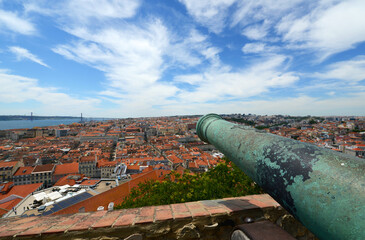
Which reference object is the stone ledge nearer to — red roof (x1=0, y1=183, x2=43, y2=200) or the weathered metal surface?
the weathered metal surface

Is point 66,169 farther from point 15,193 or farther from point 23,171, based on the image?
point 15,193

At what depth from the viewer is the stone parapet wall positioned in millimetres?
1413

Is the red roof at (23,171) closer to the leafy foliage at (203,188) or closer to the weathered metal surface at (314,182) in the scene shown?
the leafy foliage at (203,188)

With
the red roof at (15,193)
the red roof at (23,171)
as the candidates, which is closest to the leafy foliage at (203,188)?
the red roof at (15,193)

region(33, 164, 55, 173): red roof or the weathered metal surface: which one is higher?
the weathered metal surface

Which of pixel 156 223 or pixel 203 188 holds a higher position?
pixel 156 223


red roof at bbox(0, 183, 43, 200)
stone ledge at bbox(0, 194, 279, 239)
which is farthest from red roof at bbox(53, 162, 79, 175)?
stone ledge at bbox(0, 194, 279, 239)

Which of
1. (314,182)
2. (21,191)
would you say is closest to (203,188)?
(314,182)

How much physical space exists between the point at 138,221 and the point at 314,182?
1.28 m

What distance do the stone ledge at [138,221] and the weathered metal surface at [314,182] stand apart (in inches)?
28.6

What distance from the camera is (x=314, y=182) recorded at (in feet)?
2.50

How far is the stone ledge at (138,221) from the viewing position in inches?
55.4

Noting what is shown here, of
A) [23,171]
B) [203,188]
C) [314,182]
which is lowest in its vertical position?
[23,171]

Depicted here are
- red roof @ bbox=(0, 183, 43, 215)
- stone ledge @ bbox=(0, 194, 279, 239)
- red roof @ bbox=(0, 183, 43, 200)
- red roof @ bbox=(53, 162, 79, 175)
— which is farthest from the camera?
red roof @ bbox=(53, 162, 79, 175)
